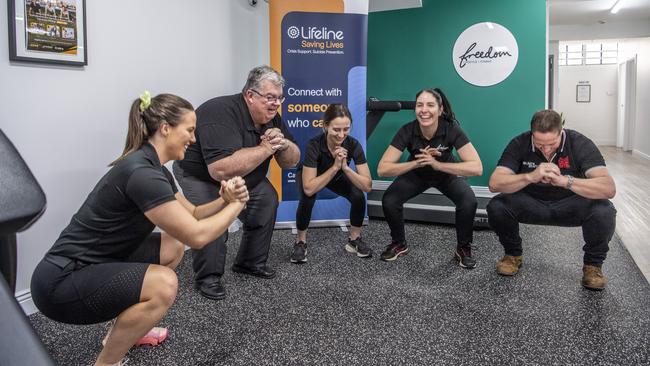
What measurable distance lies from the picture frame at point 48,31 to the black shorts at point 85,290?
106cm

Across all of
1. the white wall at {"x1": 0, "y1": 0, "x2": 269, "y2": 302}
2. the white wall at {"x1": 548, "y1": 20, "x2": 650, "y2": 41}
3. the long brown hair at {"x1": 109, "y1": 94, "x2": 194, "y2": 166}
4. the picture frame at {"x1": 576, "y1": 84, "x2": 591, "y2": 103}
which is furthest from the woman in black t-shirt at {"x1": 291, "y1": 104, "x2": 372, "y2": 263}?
the picture frame at {"x1": 576, "y1": 84, "x2": 591, "y2": 103}

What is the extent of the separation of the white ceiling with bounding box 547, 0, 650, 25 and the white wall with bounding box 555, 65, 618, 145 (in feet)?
13.5

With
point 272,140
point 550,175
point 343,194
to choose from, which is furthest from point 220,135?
point 550,175

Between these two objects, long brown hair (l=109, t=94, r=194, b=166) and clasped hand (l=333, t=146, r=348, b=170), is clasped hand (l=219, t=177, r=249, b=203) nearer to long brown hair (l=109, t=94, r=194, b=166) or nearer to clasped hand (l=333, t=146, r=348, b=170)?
long brown hair (l=109, t=94, r=194, b=166)

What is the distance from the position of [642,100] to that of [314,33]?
8.50 meters

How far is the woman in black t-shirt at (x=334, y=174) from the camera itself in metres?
2.77

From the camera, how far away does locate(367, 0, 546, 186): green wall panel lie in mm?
3617

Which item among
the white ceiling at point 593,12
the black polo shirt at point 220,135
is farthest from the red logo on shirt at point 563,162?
the white ceiling at point 593,12

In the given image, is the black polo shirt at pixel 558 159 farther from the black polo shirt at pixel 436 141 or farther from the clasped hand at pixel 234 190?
the clasped hand at pixel 234 190

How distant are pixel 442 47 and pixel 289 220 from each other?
196 cm

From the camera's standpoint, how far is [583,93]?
11.9 metres

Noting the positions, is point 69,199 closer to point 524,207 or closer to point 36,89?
point 36,89

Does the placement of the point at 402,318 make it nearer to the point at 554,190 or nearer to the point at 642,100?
the point at 554,190

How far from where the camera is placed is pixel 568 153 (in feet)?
7.94
